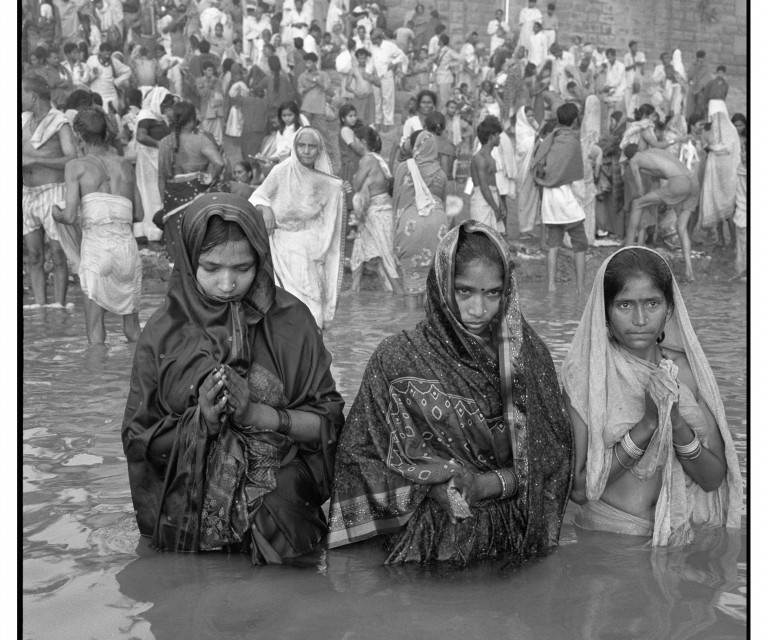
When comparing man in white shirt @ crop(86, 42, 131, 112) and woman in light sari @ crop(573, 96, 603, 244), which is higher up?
man in white shirt @ crop(86, 42, 131, 112)

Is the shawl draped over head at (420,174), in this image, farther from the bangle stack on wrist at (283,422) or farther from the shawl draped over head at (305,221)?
the bangle stack on wrist at (283,422)

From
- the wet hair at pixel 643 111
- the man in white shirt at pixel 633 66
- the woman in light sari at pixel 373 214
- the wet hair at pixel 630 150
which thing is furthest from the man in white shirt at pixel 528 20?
the woman in light sari at pixel 373 214

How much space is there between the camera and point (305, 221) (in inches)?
313

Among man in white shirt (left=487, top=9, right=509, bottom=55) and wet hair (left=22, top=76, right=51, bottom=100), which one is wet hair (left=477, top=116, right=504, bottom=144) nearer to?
wet hair (left=22, top=76, right=51, bottom=100)

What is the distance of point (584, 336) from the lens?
349 cm

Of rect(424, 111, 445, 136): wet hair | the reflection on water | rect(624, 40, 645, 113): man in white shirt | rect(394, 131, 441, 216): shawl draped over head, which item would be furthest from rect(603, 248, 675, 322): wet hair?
rect(624, 40, 645, 113): man in white shirt

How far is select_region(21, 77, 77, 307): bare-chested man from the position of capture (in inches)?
367

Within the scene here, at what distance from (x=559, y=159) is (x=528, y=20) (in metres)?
7.59

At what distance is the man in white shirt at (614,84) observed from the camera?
55.9ft

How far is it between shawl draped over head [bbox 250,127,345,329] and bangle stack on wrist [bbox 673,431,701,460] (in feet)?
16.0

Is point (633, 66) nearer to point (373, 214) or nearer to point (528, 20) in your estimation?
point (528, 20)

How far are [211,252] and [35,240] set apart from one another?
7.34 m

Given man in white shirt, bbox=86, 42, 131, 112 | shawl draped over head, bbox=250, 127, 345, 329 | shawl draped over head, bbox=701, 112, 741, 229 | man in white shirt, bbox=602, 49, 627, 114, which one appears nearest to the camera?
shawl draped over head, bbox=250, 127, 345, 329

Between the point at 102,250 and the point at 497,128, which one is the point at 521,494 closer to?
the point at 102,250
